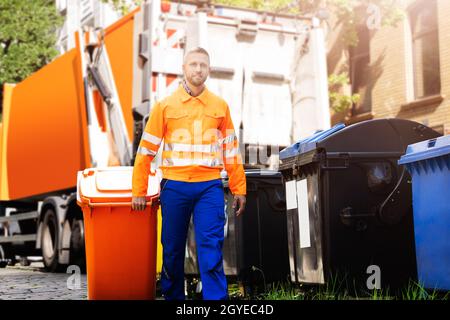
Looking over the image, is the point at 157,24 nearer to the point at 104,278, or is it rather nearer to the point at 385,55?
the point at 104,278

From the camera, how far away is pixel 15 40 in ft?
79.1

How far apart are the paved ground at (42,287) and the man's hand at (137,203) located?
165 cm

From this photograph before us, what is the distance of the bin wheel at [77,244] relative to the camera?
10.3 meters

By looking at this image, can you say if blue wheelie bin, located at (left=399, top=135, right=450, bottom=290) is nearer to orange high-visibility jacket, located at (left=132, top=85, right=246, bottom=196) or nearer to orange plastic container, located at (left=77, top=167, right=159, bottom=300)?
orange high-visibility jacket, located at (left=132, top=85, right=246, bottom=196)

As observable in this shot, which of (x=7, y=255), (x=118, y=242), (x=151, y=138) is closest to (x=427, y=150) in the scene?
(x=151, y=138)

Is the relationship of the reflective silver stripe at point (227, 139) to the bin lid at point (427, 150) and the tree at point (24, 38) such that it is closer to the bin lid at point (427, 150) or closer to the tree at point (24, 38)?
the bin lid at point (427, 150)

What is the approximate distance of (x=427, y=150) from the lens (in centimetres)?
514

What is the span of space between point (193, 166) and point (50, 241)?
6740mm

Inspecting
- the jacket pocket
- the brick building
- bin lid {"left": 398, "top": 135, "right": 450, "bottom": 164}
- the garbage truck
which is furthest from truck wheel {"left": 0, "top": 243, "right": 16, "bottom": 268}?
bin lid {"left": 398, "top": 135, "right": 450, "bottom": 164}

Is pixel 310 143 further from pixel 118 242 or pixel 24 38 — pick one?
pixel 24 38

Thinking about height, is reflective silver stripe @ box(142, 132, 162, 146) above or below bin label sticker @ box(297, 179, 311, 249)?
above

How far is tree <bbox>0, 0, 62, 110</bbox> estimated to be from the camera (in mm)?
22703
